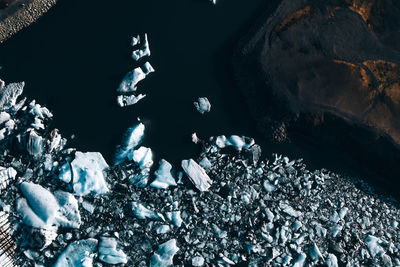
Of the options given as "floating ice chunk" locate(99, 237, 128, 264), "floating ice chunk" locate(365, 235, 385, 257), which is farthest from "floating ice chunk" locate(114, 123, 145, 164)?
"floating ice chunk" locate(365, 235, 385, 257)

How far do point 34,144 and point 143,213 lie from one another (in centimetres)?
130

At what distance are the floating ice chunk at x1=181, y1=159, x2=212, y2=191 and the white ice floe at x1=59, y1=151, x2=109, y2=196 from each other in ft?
2.79

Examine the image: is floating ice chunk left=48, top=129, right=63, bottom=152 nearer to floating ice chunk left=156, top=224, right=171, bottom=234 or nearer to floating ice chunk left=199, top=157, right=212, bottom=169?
floating ice chunk left=156, top=224, right=171, bottom=234

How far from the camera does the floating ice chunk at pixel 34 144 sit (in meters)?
3.46

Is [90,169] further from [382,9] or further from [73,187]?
[382,9]

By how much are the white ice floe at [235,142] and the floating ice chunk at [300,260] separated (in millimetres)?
1245

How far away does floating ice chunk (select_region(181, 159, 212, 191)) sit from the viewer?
3547 millimetres

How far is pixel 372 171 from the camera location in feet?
12.3

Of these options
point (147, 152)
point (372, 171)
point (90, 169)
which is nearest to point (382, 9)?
point (372, 171)

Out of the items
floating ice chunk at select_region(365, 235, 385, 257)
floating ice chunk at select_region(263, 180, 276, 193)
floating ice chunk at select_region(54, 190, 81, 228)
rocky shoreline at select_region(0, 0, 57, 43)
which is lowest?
floating ice chunk at select_region(365, 235, 385, 257)

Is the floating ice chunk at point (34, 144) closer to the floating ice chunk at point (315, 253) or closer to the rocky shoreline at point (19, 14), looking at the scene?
the rocky shoreline at point (19, 14)

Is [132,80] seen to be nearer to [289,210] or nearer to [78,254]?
[78,254]

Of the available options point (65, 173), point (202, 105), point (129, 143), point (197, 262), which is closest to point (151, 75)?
point (202, 105)

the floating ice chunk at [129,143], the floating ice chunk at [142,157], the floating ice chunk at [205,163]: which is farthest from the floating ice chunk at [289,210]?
the floating ice chunk at [129,143]
